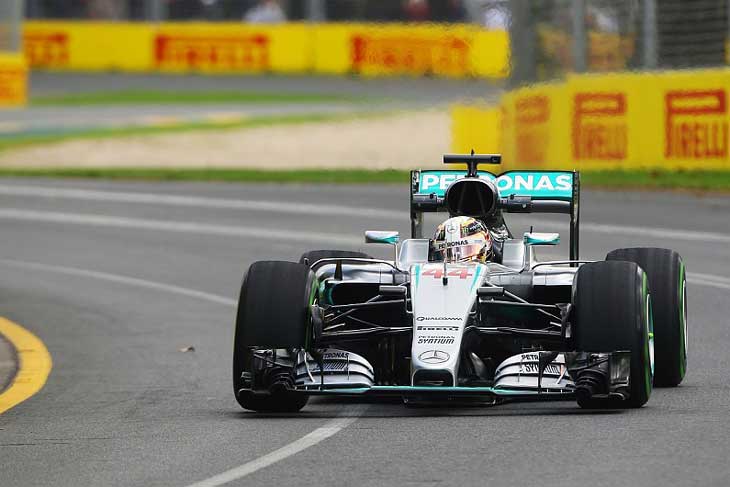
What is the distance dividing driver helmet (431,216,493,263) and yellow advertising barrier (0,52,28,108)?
110 ft

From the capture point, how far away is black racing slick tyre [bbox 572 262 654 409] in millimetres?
9344

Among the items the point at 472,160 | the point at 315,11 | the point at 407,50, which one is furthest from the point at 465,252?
the point at 315,11

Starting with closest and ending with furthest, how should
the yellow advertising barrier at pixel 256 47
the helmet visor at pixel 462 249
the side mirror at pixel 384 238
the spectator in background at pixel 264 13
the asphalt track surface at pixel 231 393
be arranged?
1. the asphalt track surface at pixel 231 393
2. the helmet visor at pixel 462 249
3. the side mirror at pixel 384 238
4. the yellow advertising barrier at pixel 256 47
5. the spectator in background at pixel 264 13

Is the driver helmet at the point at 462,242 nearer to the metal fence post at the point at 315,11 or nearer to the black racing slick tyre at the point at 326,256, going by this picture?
the black racing slick tyre at the point at 326,256

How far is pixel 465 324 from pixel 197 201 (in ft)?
50.0

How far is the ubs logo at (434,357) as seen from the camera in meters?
9.22

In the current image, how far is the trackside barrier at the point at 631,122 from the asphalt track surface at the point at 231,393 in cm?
81

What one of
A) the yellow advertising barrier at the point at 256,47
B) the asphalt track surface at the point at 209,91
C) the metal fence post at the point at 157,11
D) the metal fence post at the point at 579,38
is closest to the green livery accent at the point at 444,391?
the metal fence post at the point at 579,38

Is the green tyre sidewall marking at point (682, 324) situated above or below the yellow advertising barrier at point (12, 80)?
below

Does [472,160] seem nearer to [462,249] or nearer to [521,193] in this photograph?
[521,193]

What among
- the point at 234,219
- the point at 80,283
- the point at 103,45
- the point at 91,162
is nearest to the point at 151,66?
the point at 103,45

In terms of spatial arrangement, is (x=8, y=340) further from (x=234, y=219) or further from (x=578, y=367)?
(x=234, y=219)

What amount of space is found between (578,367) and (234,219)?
43.8 ft

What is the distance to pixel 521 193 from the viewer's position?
11.6m
